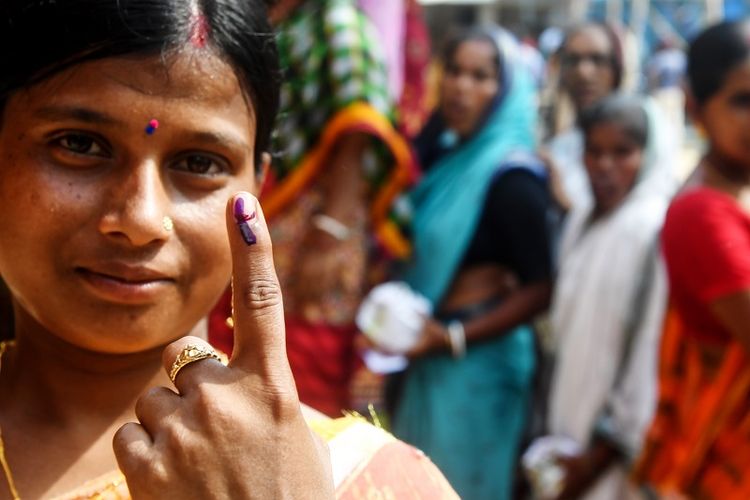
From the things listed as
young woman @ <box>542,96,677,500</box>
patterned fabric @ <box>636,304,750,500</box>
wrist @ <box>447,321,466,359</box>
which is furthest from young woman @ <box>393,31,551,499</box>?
patterned fabric @ <box>636,304,750,500</box>

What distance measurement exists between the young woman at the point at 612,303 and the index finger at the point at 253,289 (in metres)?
2.70

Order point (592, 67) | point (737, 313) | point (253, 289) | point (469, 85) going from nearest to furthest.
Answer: point (253, 289) → point (737, 313) → point (469, 85) → point (592, 67)

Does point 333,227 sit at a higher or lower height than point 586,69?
lower

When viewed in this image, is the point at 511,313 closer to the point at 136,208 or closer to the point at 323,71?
the point at 323,71

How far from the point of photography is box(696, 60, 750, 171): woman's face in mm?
2799

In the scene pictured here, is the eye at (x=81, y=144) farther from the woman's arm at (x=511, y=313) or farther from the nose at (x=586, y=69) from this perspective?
the nose at (x=586, y=69)

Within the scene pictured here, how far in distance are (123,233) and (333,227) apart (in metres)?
1.97

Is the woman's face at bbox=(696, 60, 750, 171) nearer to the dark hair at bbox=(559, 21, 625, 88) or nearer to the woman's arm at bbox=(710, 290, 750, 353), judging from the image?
the woman's arm at bbox=(710, 290, 750, 353)

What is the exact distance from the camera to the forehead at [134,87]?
1200mm

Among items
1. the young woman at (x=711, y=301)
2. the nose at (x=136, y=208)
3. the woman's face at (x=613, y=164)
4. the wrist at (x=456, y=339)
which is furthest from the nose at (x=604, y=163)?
the nose at (x=136, y=208)

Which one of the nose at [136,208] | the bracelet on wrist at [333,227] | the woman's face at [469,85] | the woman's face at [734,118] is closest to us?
the nose at [136,208]

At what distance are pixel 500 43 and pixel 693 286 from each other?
1.82 metres

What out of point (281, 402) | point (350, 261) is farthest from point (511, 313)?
point (281, 402)

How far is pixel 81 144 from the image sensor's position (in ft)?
4.00
